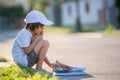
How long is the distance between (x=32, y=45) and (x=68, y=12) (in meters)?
52.6

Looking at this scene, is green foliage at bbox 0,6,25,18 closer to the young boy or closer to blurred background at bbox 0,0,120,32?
blurred background at bbox 0,0,120,32

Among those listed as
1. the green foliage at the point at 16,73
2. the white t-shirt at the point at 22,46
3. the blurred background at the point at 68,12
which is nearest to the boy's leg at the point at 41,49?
the white t-shirt at the point at 22,46

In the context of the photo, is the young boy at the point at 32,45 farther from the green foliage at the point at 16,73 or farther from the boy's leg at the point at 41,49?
the green foliage at the point at 16,73

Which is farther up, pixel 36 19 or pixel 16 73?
pixel 36 19

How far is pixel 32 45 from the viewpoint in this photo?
33.4 feet

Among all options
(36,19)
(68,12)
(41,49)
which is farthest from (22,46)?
(68,12)

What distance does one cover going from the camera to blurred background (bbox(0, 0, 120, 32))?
49.3 meters

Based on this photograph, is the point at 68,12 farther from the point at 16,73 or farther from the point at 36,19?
the point at 16,73

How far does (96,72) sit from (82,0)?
48.0m

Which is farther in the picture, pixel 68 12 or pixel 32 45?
pixel 68 12

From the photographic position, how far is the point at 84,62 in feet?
43.4

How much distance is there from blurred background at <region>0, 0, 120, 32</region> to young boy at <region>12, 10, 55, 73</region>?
36.9 metres

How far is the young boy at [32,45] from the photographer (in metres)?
10.2

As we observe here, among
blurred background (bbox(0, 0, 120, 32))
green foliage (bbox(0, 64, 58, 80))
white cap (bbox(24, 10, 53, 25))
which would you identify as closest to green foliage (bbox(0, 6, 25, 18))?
blurred background (bbox(0, 0, 120, 32))
